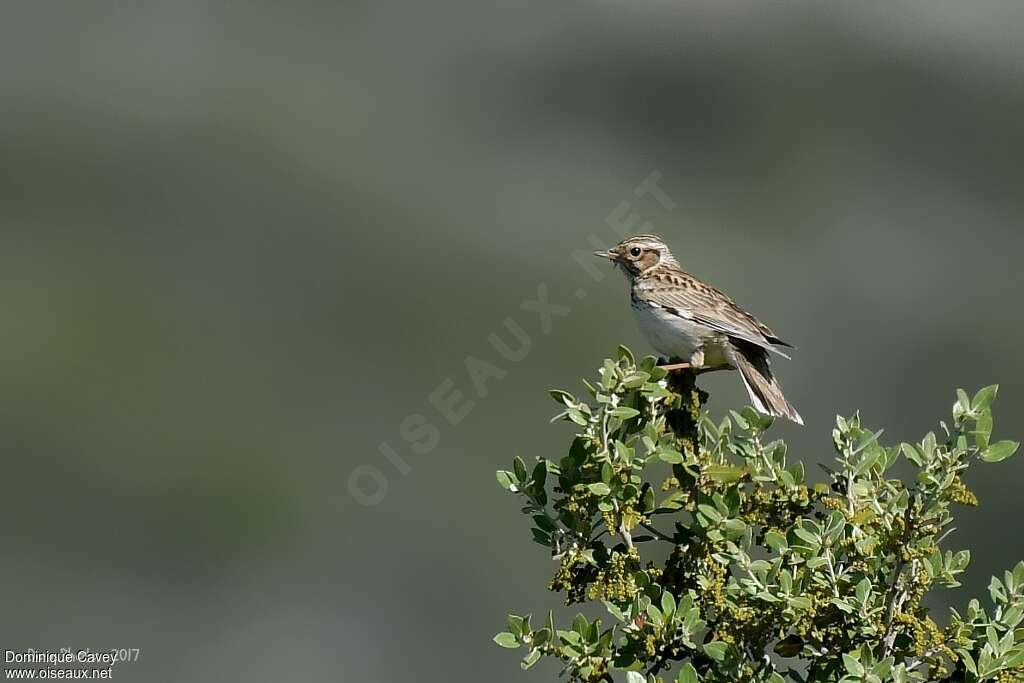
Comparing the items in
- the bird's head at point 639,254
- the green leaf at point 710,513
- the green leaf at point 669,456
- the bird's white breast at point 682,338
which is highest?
the bird's head at point 639,254

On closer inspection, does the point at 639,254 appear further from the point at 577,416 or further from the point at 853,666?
the point at 853,666

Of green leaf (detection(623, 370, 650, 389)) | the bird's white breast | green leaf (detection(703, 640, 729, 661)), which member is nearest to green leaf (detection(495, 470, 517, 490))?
green leaf (detection(623, 370, 650, 389))

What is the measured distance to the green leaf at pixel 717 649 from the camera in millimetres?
3978

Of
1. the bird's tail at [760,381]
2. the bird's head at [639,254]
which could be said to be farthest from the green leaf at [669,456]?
the bird's head at [639,254]

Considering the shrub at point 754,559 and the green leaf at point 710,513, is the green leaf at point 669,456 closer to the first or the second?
the shrub at point 754,559

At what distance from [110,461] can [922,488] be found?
1490 cm

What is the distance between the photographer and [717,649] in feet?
13.1

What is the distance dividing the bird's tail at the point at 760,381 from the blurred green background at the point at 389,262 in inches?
252

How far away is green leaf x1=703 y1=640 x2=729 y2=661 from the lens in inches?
157

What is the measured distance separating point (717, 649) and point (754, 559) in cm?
37

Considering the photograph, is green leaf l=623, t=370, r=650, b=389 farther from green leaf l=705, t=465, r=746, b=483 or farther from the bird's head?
the bird's head

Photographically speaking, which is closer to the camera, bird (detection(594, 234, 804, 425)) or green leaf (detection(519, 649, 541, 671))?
green leaf (detection(519, 649, 541, 671))

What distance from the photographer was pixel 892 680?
390 centimetres

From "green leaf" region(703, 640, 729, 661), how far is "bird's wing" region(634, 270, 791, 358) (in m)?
2.30
